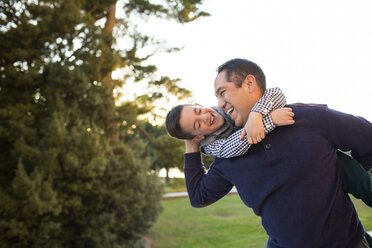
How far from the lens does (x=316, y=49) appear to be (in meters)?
2.27

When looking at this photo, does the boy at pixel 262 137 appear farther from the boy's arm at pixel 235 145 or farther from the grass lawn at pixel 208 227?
the grass lawn at pixel 208 227

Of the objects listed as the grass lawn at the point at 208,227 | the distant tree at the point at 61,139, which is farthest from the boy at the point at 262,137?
the grass lawn at the point at 208,227

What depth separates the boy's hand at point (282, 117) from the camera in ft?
2.34

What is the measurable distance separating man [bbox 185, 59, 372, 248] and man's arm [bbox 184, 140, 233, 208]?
129mm

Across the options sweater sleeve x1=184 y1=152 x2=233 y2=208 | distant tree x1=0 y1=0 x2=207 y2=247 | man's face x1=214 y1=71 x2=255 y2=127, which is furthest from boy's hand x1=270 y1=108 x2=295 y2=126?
distant tree x1=0 y1=0 x2=207 y2=247

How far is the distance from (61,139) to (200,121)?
3.56m

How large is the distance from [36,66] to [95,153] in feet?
4.98

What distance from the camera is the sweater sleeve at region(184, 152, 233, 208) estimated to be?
0.93 meters

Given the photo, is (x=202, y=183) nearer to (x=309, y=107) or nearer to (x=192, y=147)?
(x=192, y=147)

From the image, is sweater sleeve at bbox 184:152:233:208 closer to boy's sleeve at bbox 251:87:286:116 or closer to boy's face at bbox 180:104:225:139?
boy's face at bbox 180:104:225:139

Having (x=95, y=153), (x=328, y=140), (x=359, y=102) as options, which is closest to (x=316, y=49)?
(x=359, y=102)

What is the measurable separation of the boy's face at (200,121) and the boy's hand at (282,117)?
293 millimetres

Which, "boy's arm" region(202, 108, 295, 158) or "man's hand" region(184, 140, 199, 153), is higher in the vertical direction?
"boy's arm" region(202, 108, 295, 158)

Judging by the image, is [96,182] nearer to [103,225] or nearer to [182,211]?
[103,225]
